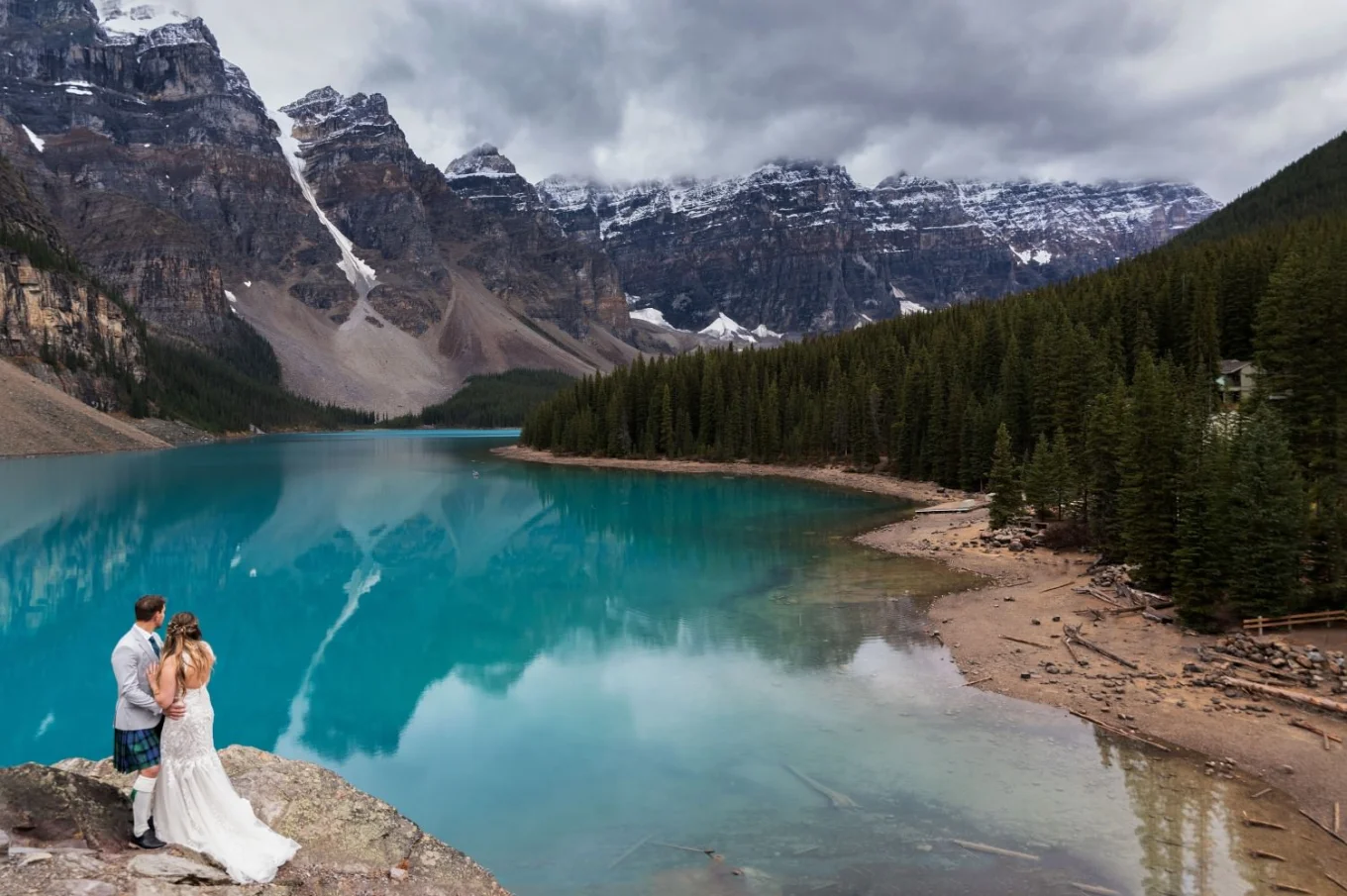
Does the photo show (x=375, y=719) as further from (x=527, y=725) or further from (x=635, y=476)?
(x=635, y=476)

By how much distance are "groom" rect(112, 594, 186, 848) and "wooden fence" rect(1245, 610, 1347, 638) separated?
2088cm

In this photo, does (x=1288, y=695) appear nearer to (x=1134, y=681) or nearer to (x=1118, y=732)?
(x=1134, y=681)

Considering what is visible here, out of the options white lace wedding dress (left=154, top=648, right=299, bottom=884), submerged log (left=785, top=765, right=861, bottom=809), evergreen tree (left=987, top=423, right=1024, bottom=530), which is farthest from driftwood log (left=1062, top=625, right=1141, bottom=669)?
white lace wedding dress (left=154, top=648, right=299, bottom=884)

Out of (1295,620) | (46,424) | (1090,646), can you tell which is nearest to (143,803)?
(1090,646)

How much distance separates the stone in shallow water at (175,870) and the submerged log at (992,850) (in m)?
8.87

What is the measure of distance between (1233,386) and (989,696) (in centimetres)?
4602

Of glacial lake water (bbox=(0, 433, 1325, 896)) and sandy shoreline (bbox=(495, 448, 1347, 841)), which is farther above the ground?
sandy shoreline (bbox=(495, 448, 1347, 841))

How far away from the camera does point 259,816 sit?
8445 millimetres

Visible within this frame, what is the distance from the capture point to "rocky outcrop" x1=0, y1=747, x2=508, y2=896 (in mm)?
6102

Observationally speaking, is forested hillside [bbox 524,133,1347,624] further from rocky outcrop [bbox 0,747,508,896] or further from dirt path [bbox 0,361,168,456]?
dirt path [bbox 0,361,168,456]

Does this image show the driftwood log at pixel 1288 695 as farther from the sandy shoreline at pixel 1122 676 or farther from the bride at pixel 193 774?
the bride at pixel 193 774

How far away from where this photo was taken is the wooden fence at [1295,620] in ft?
57.5

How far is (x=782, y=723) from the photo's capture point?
1535cm

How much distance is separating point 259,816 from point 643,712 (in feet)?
29.7
